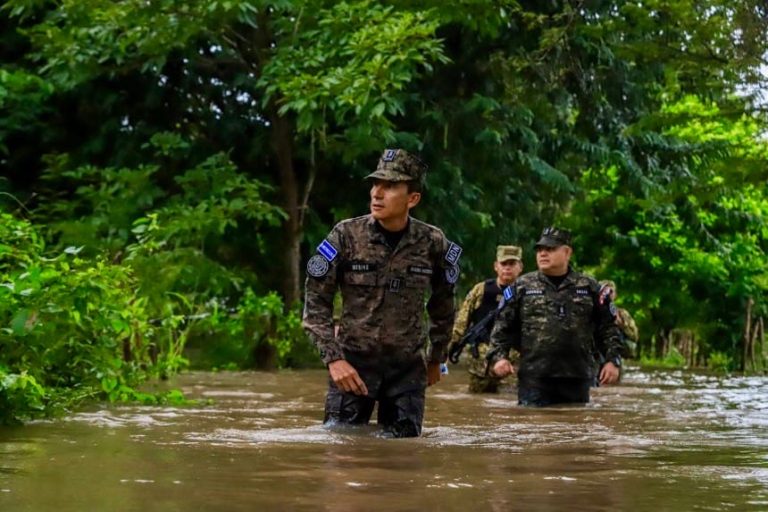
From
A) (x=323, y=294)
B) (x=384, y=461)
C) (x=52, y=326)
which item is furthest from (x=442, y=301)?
(x=52, y=326)

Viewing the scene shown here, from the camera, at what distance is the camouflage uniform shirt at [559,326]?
11.9 meters

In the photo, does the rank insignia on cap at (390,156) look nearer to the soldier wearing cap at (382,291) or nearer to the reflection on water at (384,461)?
the soldier wearing cap at (382,291)

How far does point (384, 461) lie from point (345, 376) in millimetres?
976

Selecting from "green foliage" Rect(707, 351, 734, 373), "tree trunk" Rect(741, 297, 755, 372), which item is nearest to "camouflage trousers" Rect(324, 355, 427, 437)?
"green foliage" Rect(707, 351, 734, 373)

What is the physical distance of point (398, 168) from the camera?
856cm

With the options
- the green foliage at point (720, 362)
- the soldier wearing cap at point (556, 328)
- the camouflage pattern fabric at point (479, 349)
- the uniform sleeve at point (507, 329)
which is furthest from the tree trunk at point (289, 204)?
the soldier wearing cap at point (556, 328)

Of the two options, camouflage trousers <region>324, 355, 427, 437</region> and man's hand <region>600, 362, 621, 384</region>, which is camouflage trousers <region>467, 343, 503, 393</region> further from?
camouflage trousers <region>324, 355, 427, 437</region>

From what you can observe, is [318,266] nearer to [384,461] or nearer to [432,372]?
[432,372]

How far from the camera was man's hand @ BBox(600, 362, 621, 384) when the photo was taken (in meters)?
11.7

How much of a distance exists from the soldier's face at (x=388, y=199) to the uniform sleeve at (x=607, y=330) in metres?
3.95

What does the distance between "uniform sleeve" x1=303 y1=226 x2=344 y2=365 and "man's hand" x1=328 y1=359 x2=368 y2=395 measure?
5 cm

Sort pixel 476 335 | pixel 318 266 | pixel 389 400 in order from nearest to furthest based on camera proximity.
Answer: pixel 318 266 → pixel 389 400 → pixel 476 335

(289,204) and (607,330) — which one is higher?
(289,204)

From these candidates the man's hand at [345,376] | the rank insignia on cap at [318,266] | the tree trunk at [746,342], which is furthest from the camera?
the tree trunk at [746,342]
